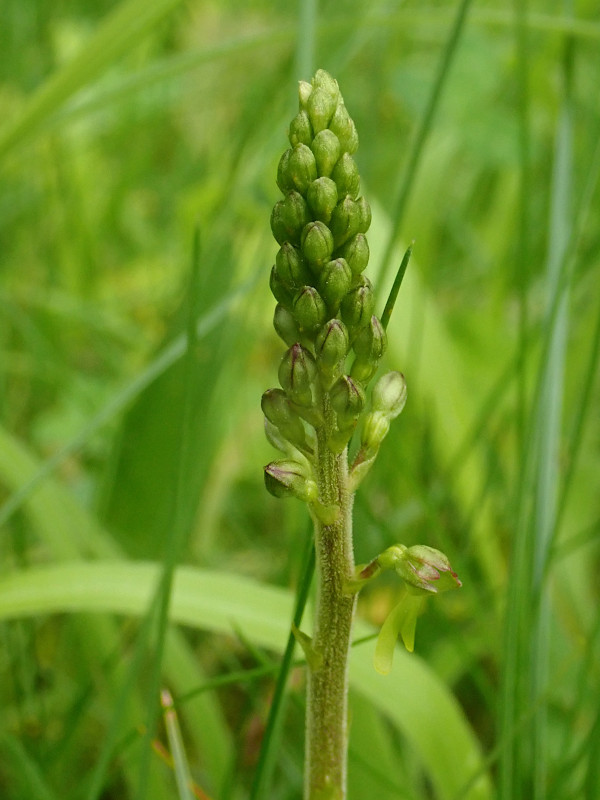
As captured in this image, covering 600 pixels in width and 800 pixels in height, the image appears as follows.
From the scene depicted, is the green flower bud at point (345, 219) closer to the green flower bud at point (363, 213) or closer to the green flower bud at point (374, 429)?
the green flower bud at point (363, 213)

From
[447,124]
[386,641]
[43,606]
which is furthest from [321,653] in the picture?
[447,124]

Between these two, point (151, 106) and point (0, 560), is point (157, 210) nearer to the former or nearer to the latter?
point (151, 106)

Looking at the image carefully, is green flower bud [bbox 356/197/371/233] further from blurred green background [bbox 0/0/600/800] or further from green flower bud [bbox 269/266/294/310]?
blurred green background [bbox 0/0/600/800]

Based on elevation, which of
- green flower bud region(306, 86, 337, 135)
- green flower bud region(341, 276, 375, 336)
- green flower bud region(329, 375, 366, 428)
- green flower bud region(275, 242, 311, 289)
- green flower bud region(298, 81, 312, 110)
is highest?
green flower bud region(298, 81, 312, 110)

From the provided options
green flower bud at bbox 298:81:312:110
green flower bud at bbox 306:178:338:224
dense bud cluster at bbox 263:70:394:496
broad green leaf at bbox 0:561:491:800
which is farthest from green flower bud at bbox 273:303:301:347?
broad green leaf at bbox 0:561:491:800

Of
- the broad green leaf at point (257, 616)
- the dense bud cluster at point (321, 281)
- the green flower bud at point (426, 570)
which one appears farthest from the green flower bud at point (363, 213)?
the broad green leaf at point (257, 616)

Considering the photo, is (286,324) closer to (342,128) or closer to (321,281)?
(321,281)

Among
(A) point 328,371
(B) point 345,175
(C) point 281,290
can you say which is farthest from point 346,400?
(B) point 345,175

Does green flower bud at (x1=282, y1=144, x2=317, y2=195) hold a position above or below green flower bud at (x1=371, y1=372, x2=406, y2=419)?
above
